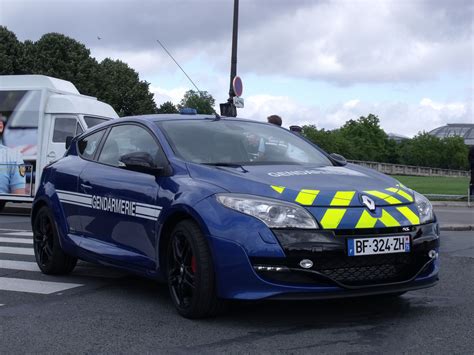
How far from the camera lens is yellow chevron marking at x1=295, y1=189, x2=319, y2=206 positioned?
4664 millimetres

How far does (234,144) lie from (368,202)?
4.61 feet

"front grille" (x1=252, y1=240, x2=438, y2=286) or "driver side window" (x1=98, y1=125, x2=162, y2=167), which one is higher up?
"driver side window" (x1=98, y1=125, x2=162, y2=167)

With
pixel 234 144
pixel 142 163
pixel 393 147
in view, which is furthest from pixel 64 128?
pixel 393 147

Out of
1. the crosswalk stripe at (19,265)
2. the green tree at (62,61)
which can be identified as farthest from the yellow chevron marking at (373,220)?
the green tree at (62,61)

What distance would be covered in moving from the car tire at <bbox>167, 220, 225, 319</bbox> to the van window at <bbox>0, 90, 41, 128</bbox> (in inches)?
456

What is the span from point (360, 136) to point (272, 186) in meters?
109

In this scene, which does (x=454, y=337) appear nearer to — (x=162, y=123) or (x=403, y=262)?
(x=403, y=262)

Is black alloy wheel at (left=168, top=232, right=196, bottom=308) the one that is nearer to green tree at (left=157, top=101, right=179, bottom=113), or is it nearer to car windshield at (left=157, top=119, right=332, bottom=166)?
car windshield at (left=157, top=119, right=332, bottom=166)

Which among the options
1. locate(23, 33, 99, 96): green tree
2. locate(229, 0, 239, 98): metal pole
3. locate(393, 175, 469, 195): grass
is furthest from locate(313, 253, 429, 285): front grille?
locate(23, 33, 99, 96): green tree

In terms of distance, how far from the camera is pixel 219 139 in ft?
19.1

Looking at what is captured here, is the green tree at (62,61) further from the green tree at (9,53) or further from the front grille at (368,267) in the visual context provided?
the front grille at (368,267)

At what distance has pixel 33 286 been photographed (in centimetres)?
647

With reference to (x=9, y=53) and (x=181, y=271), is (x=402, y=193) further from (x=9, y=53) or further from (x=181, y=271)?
(x=9, y=53)

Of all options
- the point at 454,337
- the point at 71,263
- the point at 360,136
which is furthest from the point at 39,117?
the point at 360,136
